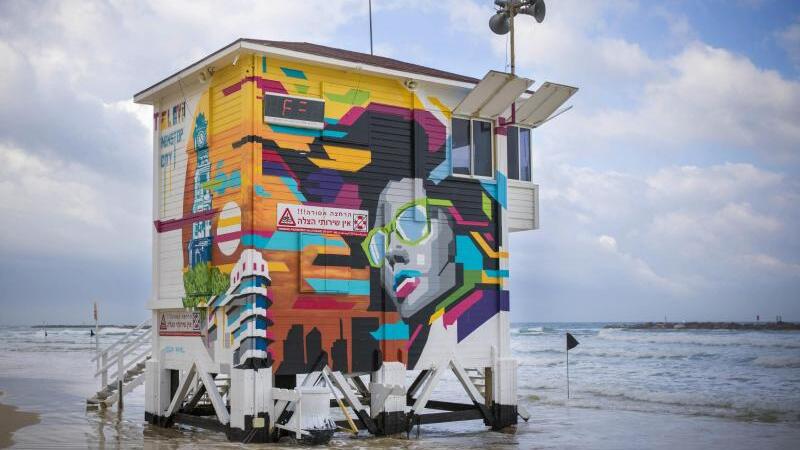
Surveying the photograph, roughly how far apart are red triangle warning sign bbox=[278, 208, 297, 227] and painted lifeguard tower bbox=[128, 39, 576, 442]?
2cm

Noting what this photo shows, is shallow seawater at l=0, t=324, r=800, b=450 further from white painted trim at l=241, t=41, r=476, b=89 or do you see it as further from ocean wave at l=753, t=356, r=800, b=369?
white painted trim at l=241, t=41, r=476, b=89

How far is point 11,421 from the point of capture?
1847 centimetres

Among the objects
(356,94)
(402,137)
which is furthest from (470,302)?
(356,94)

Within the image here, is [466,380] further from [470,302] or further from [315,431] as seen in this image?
[315,431]

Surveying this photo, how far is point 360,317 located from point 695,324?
282 ft

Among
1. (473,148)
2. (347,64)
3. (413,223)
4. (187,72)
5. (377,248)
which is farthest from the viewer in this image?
(473,148)

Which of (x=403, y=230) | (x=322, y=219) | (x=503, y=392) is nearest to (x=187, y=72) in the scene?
(x=322, y=219)

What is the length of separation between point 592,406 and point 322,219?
1311 cm

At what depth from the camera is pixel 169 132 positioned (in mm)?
17484

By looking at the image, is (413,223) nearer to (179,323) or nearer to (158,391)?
(179,323)

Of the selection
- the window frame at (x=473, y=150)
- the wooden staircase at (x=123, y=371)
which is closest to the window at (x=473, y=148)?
the window frame at (x=473, y=150)

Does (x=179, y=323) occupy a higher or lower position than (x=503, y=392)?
higher

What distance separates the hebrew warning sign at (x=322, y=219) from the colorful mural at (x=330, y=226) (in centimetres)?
2

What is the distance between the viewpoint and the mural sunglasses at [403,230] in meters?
16.1
